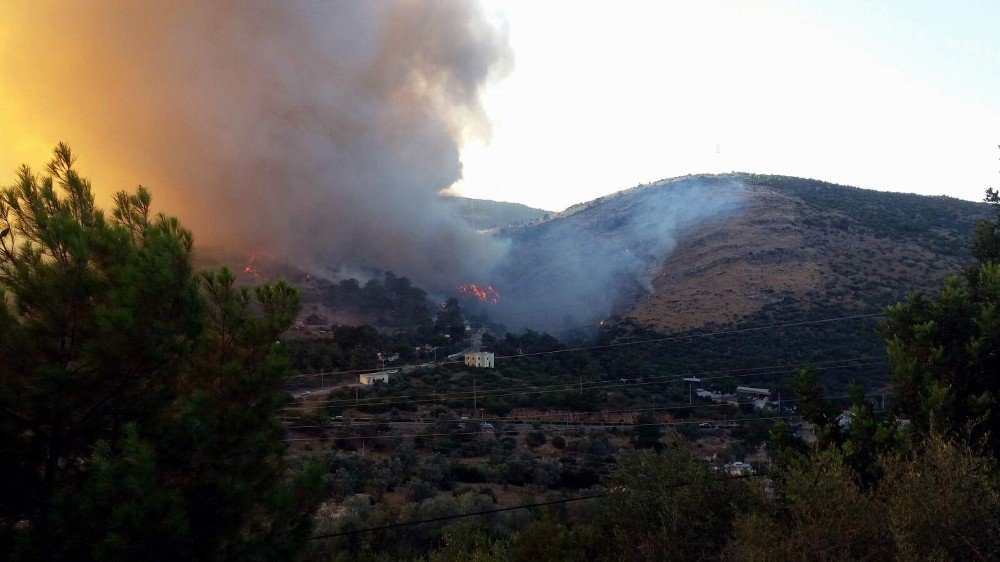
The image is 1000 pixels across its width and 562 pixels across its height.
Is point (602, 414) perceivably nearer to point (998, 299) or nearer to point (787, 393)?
point (787, 393)

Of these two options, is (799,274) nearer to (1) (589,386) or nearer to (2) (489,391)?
(1) (589,386)

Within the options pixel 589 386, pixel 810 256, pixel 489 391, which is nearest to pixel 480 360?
pixel 489 391

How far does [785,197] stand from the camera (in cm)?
6500

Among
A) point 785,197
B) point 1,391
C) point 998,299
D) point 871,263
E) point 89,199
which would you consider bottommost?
point 1,391

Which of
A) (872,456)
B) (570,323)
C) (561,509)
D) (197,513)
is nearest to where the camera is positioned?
(197,513)

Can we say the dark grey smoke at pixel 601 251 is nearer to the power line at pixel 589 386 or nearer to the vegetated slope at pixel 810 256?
the vegetated slope at pixel 810 256

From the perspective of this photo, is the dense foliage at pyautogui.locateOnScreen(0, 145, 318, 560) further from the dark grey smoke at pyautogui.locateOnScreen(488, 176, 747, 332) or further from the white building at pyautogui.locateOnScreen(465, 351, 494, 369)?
the dark grey smoke at pyautogui.locateOnScreen(488, 176, 747, 332)

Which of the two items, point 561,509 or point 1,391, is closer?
point 1,391

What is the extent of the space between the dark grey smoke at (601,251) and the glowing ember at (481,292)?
2.90 ft

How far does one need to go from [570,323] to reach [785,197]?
27169mm

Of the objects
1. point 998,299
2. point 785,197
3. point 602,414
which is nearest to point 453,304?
point 602,414

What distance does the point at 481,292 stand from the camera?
64.3 meters

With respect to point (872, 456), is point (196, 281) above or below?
above

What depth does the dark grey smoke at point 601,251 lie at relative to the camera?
5656 centimetres
